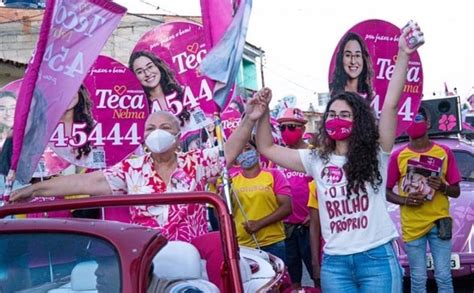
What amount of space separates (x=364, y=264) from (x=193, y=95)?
375cm

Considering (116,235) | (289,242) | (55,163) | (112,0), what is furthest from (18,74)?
(116,235)

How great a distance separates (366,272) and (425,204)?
2473 millimetres

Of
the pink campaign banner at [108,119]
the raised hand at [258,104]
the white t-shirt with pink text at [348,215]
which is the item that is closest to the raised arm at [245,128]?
the raised hand at [258,104]

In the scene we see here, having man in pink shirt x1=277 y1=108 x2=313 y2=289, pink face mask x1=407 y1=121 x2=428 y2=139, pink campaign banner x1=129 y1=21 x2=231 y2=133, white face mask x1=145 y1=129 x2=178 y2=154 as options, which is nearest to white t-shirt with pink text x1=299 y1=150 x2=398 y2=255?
white face mask x1=145 y1=129 x2=178 y2=154

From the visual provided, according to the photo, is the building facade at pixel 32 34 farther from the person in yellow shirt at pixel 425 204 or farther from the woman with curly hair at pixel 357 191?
the woman with curly hair at pixel 357 191

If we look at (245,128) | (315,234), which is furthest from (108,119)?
(245,128)

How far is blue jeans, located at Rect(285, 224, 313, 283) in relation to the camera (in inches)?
290

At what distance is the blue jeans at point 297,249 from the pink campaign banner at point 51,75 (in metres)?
3.31

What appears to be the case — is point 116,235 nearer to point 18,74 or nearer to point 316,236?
point 316,236

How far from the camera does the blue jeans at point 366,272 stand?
14.5 feet

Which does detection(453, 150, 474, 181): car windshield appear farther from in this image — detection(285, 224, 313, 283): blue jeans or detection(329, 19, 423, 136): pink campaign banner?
detection(329, 19, 423, 136): pink campaign banner

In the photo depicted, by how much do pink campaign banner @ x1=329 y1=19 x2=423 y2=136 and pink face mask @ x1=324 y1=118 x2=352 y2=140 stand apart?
1.76 metres

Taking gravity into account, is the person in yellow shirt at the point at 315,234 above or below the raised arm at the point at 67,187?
below

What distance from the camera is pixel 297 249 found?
745 centimetres
